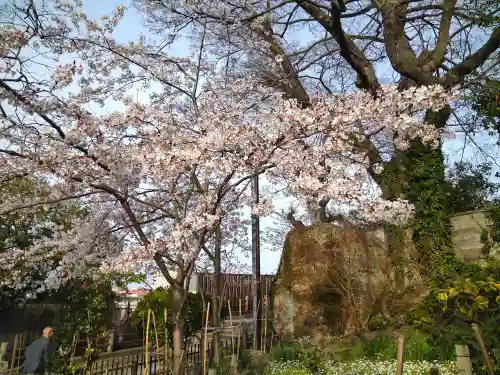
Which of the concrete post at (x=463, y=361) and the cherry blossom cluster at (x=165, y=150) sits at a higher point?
the cherry blossom cluster at (x=165, y=150)

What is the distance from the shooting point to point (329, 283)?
31.0 ft

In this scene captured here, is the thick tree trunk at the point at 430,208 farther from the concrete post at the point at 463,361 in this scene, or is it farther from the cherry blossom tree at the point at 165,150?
the concrete post at the point at 463,361

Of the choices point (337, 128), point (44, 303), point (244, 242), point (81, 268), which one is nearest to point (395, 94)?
point (337, 128)

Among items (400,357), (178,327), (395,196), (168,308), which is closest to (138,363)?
(178,327)

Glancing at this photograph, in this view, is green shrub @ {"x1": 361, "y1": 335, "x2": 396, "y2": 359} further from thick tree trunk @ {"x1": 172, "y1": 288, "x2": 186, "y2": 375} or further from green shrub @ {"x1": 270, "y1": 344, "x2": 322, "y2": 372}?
thick tree trunk @ {"x1": 172, "y1": 288, "x2": 186, "y2": 375}

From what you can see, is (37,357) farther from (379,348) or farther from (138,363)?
(379,348)

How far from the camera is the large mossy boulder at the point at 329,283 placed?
9.27 meters

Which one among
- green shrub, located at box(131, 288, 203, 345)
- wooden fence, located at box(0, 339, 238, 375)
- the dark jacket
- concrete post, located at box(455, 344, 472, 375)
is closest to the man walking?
the dark jacket

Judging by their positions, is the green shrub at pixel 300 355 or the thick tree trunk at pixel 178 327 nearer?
the thick tree trunk at pixel 178 327

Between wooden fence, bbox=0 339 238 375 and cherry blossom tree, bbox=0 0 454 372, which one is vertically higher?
cherry blossom tree, bbox=0 0 454 372

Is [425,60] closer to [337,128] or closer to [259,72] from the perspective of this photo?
[259,72]

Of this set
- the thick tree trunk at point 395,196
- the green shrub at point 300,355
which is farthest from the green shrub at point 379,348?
the thick tree trunk at point 395,196

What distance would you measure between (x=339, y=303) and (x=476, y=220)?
4.00m

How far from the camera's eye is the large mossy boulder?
927 cm
